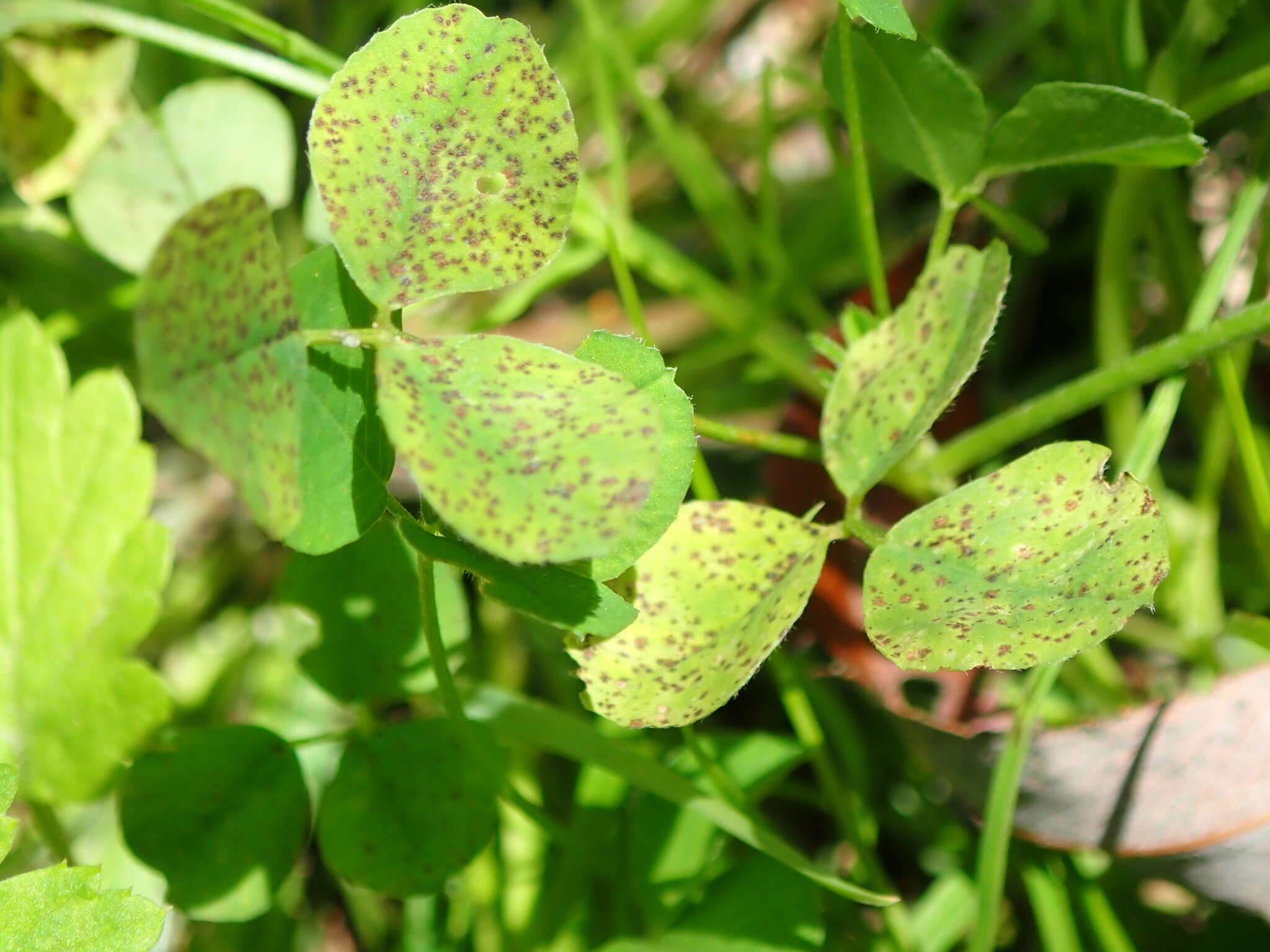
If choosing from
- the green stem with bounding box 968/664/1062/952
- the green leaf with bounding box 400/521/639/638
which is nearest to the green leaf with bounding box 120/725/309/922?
the green leaf with bounding box 400/521/639/638

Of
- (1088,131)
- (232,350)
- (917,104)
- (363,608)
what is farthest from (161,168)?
(1088,131)

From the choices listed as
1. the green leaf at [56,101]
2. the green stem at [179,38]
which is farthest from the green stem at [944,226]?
the green leaf at [56,101]

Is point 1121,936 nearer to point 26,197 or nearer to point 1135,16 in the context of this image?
point 1135,16

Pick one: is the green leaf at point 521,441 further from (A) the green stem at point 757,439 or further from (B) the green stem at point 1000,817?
(B) the green stem at point 1000,817

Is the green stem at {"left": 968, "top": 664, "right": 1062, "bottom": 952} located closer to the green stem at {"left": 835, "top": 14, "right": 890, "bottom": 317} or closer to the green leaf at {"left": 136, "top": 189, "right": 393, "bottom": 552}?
the green stem at {"left": 835, "top": 14, "right": 890, "bottom": 317}

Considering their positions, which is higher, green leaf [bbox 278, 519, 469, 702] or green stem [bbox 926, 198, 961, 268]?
green stem [bbox 926, 198, 961, 268]

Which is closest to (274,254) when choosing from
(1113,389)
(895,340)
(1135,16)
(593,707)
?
(593,707)

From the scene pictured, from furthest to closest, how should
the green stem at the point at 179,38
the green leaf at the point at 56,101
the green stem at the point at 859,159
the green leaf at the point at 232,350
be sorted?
the green leaf at the point at 56,101 < the green stem at the point at 179,38 < the green stem at the point at 859,159 < the green leaf at the point at 232,350

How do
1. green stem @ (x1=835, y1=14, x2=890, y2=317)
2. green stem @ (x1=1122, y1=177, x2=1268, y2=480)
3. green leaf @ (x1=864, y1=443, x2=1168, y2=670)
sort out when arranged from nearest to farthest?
1. green leaf @ (x1=864, y1=443, x2=1168, y2=670)
2. green stem @ (x1=835, y1=14, x2=890, y2=317)
3. green stem @ (x1=1122, y1=177, x2=1268, y2=480)

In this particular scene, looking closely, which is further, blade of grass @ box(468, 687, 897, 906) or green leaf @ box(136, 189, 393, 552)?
blade of grass @ box(468, 687, 897, 906)
